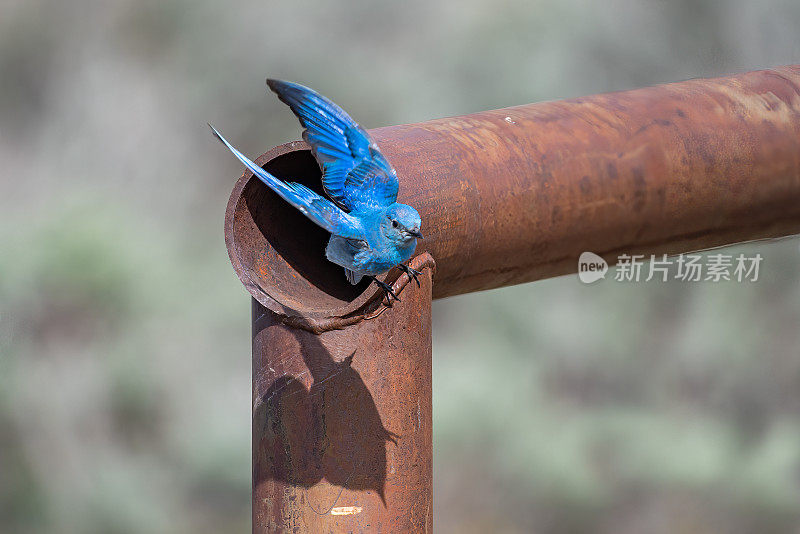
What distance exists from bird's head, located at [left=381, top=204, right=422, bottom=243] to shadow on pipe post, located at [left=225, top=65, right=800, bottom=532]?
4.1 inches

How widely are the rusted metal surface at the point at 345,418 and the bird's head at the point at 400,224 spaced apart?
0.42ft

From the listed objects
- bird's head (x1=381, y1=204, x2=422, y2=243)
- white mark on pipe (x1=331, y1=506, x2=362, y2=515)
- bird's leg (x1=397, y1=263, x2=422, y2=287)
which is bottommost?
white mark on pipe (x1=331, y1=506, x2=362, y2=515)

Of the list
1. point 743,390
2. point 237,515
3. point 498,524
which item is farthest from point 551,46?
point 237,515

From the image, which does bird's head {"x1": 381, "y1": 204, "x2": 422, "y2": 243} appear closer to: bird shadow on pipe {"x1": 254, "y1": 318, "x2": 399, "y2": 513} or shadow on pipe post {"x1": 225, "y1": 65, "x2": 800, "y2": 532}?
shadow on pipe post {"x1": 225, "y1": 65, "x2": 800, "y2": 532}

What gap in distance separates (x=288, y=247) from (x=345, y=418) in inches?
10.9

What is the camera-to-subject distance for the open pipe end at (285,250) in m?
1.44

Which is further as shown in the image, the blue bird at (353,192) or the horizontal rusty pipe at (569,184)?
the horizontal rusty pipe at (569,184)

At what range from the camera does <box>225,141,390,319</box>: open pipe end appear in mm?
1440
